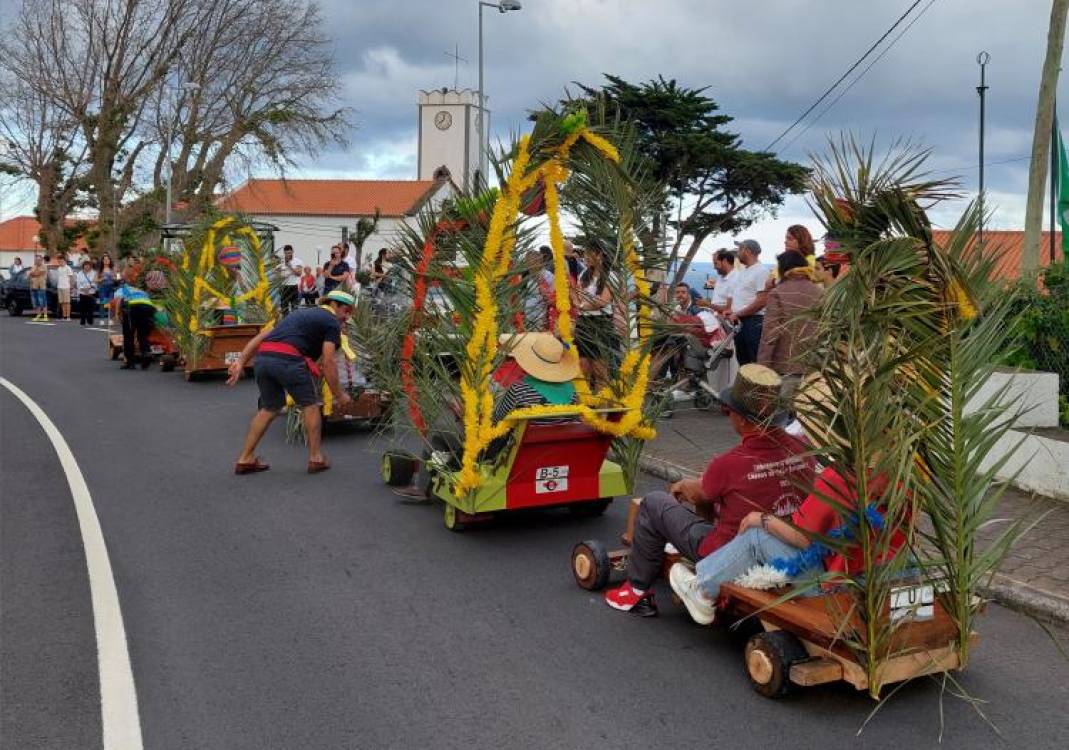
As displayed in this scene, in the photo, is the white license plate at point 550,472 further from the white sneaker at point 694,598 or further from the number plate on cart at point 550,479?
the white sneaker at point 694,598

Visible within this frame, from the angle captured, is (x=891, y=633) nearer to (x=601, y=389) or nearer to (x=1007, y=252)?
(x=1007, y=252)

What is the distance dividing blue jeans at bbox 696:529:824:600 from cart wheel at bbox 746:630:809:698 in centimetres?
30

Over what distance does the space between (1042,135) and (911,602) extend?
29.7 ft

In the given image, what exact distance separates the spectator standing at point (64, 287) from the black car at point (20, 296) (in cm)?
71

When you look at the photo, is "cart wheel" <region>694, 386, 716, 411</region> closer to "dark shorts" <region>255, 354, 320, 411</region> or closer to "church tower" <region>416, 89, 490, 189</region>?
"dark shorts" <region>255, 354, 320, 411</region>

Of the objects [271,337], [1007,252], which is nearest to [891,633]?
[1007,252]

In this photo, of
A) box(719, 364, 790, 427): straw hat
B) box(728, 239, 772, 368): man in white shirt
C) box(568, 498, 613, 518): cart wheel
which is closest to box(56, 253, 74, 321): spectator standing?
box(728, 239, 772, 368): man in white shirt

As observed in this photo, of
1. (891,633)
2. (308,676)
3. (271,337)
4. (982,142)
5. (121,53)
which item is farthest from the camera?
(121,53)

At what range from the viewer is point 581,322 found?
7.50m

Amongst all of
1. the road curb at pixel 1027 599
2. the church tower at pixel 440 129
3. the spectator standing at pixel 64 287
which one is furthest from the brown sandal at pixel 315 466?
the church tower at pixel 440 129

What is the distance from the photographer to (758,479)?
15.7ft

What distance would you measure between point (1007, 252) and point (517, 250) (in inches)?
135

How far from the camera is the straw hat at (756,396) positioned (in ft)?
15.5

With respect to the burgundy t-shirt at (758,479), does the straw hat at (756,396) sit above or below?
above
